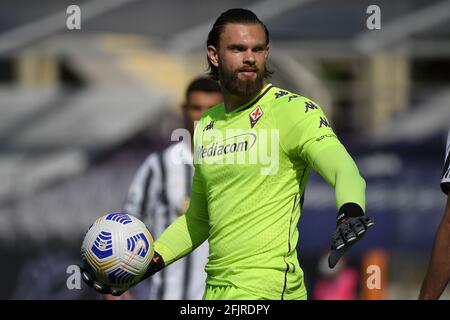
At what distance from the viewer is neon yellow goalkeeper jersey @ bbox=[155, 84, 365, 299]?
4.78 meters

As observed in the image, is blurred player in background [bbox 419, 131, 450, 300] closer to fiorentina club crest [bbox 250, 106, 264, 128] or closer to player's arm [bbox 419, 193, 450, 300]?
player's arm [bbox 419, 193, 450, 300]

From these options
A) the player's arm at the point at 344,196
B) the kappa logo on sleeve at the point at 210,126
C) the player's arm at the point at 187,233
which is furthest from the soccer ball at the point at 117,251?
the player's arm at the point at 344,196

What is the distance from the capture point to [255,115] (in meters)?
4.96

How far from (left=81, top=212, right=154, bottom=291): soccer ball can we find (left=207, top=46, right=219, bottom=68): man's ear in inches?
34.5

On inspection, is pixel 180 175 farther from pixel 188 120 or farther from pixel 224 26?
pixel 224 26

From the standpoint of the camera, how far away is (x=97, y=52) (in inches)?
728

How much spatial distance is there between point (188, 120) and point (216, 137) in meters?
2.36

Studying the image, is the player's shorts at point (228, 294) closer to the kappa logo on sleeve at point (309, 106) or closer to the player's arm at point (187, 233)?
the player's arm at point (187, 233)

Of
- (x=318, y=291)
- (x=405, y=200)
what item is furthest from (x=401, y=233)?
(x=318, y=291)

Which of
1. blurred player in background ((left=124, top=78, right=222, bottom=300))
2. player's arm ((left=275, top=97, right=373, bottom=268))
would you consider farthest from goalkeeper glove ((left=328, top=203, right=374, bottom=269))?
blurred player in background ((left=124, top=78, right=222, bottom=300))

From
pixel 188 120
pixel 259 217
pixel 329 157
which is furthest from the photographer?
pixel 188 120

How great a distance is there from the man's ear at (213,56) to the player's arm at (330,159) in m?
0.54

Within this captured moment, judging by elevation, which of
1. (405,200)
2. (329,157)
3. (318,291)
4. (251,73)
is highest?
(251,73)
